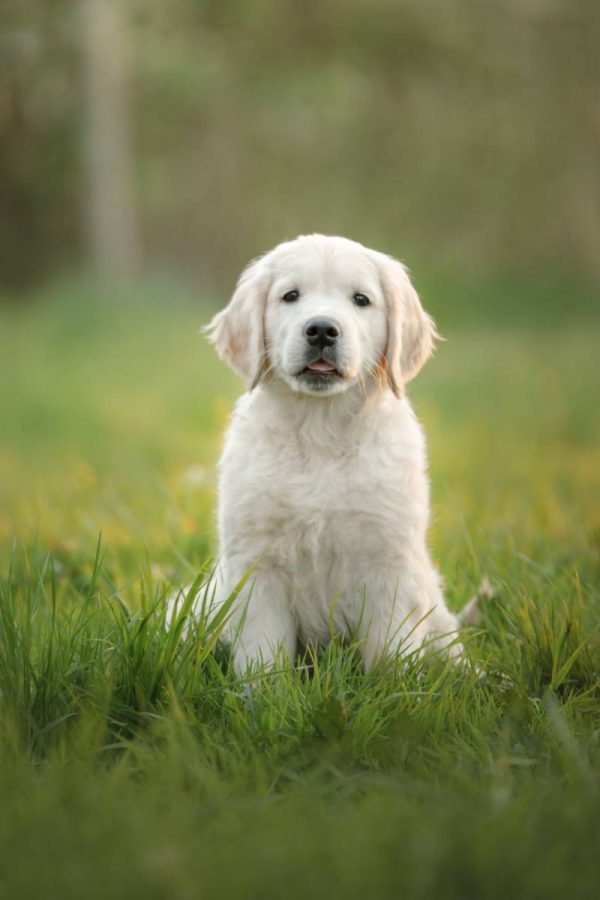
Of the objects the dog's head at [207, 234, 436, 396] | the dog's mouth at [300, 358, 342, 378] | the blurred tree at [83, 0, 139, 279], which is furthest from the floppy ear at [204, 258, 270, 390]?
the blurred tree at [83, 0, 139, 279]

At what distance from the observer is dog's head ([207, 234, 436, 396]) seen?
3119 mm

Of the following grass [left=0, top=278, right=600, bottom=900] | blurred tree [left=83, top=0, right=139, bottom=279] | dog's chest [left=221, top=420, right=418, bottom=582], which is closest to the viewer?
→ grass [left=0, top=278, right=600, bottom=900]

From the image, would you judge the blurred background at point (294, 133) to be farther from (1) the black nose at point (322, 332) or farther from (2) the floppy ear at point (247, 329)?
(1) the black nose at point (322, 332)

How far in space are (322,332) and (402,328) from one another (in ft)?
1.24

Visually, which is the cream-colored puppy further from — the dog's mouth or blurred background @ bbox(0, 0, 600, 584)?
blurred background @ bbox(0, 0, 600, 584)

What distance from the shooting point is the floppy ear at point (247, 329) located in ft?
10.9

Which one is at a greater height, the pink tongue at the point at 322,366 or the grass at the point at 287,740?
the pink tongue at the point at 322,366

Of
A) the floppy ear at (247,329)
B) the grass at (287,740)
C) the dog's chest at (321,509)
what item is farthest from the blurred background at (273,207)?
the dog's chest at (321,509)

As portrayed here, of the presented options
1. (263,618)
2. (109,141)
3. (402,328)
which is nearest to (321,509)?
(263,618)

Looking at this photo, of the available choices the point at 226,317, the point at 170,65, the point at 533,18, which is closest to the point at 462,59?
A: the point at 533,18

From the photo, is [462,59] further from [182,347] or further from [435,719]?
[435,719]

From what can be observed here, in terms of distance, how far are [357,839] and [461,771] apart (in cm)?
51

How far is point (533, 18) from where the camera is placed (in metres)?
16.6

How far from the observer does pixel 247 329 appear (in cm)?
340
